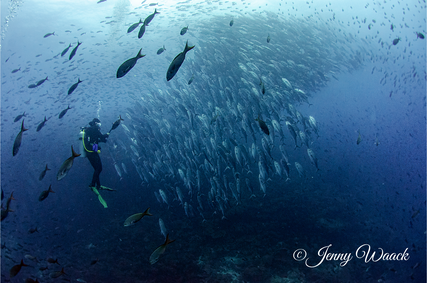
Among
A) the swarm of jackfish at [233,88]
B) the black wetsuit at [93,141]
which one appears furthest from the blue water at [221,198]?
the black wetsuit at [93,141]

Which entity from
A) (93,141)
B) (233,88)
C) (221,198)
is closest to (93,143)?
(93,141)

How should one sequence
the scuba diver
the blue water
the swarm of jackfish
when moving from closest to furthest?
the blue water, the scuba diver, the swarm of jackfish

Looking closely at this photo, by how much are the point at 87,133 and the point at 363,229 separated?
1114 cm

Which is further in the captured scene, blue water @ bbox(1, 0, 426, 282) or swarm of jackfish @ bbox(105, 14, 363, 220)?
swarm of jackfish @ bbox(105, 14, 363, 220)

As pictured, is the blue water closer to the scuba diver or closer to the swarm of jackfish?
the swarm of jackfish

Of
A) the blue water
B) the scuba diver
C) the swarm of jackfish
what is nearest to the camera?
the blue water

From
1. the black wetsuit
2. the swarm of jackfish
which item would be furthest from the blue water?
the black wetsuit

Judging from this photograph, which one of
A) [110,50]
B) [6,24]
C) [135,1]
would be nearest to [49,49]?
[6,24]

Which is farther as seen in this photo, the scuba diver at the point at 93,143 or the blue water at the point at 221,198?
the scuba diver at the point at 93,143

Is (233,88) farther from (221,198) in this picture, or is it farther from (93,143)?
(93,143)

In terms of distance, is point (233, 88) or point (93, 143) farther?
point (233, 88)

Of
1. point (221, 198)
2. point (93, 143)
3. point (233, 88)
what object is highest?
point (233, 88)

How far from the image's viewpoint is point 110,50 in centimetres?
3183

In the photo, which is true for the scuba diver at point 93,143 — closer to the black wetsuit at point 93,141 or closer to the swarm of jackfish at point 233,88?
the black wetsuit at point 93,141
